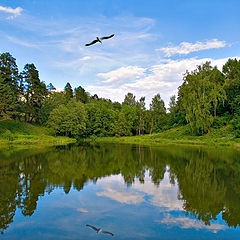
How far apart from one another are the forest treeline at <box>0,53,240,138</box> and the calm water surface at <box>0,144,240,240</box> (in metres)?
30.3

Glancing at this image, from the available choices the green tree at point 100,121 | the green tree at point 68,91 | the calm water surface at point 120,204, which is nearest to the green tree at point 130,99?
the green tree at point 100,121

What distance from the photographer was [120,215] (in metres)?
8.10

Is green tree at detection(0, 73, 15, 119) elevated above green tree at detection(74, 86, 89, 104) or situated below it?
below

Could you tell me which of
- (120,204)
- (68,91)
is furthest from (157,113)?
(120,204)

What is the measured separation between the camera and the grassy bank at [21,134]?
1581 inches

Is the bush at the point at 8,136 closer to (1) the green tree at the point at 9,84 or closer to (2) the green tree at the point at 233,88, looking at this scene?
(1) the green tree at the point at 9,84

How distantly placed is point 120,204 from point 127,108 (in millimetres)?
68693

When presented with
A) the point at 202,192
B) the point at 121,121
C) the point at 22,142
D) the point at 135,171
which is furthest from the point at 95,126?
the point at 202,192

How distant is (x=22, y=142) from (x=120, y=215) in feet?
120

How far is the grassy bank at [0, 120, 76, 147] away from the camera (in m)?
40.2

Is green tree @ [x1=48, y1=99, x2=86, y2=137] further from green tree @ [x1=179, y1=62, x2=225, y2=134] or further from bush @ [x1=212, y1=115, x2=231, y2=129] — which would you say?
bush @ [x1=212, y1=115, x2=231, y2=129]

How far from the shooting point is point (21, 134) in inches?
1790

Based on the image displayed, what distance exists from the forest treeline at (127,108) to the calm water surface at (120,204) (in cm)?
3031

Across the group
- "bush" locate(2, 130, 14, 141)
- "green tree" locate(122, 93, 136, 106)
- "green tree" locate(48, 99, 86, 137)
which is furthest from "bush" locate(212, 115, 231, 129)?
"green tree" locate(122, 93, 136, 106)
